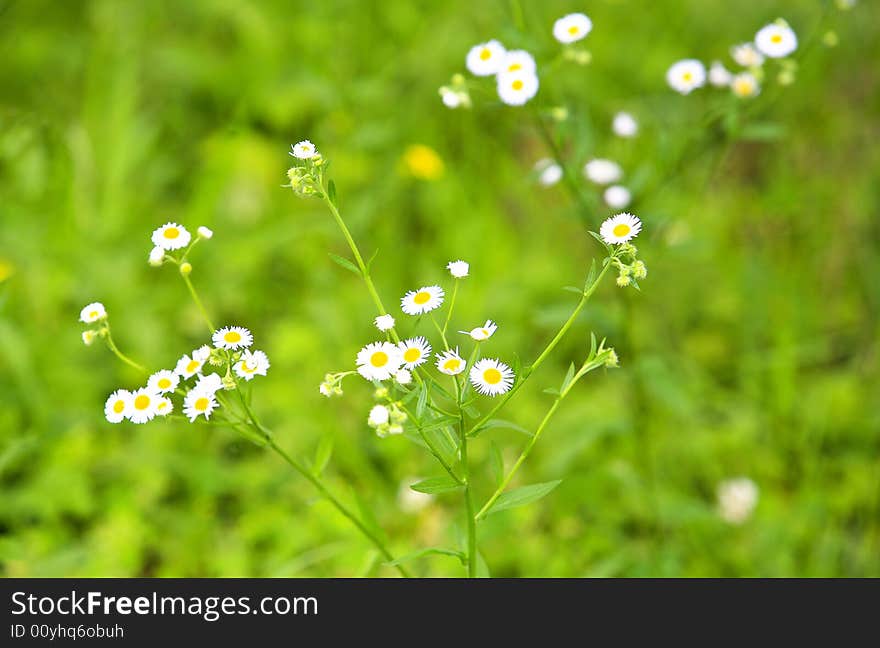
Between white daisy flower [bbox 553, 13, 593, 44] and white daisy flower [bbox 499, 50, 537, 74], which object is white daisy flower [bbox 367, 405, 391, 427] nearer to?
white daisy flower [bbox 499, 50, 537, 74]

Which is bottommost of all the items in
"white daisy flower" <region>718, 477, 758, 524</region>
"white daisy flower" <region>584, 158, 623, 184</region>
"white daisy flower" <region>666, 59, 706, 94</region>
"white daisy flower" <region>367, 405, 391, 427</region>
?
"white daisy flower" <region>367, 405, 391, 427</region>

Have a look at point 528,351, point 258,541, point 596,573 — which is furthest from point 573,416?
point 258,541

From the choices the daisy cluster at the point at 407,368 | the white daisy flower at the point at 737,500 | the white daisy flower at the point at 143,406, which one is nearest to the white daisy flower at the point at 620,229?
the daisy cluster at the point at 407,368

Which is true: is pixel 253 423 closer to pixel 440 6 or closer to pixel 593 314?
pixel 593 314

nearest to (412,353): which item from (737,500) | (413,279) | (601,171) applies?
(601,171)

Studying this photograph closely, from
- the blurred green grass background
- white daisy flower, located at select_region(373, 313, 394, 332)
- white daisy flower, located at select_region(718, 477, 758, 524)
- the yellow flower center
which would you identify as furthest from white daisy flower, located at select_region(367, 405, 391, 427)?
white daisy flower, located at select_region(718, 477, 758, 524)

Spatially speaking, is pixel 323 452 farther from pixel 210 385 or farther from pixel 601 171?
pixel 601 171
